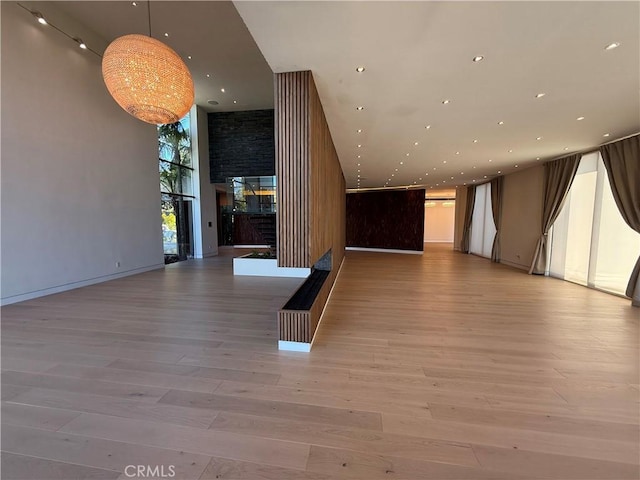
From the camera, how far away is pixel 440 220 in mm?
18203

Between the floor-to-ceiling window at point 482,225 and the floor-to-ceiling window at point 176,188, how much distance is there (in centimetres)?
1266

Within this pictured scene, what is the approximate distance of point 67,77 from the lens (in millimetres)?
5613

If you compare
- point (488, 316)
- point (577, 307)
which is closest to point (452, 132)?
point (488, 316)

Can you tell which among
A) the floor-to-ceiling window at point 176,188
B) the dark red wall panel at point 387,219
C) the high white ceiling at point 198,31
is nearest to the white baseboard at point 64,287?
the floor-to-ceiling window at point 176,188

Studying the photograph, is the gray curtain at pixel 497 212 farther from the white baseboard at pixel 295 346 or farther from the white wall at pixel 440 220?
the white baseboard at pixel 295 346

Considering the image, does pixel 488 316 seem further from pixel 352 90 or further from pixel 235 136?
pixel 235 136

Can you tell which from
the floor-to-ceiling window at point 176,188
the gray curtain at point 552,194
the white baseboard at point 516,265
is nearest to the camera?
the gray curtain at point 552,194

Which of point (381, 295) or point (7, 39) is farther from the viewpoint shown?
point (381, 295)

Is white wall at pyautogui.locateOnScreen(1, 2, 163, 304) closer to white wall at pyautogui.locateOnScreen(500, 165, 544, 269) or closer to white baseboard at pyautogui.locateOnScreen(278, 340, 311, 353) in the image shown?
white baseboard at pyautogui.locateOnScreen(278, 340, 311, 353)

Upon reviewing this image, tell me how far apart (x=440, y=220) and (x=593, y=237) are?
12.1m

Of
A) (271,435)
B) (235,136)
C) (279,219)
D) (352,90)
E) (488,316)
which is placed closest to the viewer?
(271,435)

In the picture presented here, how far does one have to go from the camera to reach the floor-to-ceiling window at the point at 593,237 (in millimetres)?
5590

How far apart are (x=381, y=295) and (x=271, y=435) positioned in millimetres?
4030

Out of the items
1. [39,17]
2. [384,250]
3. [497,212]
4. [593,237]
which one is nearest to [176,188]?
[39,17]
